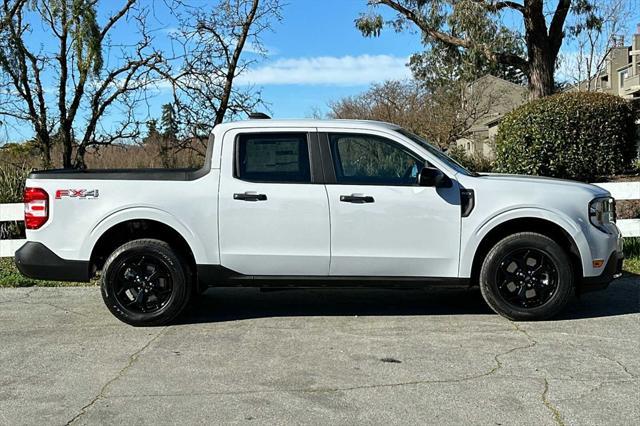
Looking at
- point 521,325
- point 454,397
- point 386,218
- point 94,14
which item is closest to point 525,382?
point 454,397

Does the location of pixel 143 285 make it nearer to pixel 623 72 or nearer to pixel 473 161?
pixel 473 161

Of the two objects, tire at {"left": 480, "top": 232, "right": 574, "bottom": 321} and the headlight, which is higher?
the headlight

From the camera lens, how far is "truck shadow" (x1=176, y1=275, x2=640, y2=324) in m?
6.77

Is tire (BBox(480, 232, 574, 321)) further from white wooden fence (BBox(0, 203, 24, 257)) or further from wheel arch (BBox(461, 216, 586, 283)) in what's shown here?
white wooden fence (BBox(0, 203, 24, 257))

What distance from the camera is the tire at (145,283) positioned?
6.31 metres

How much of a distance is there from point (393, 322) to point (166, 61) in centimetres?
786

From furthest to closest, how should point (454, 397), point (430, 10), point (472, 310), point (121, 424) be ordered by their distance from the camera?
point (430, 10) → point (472, 310) → point (454, 397) → point (121, 424)

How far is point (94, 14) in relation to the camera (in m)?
12.3

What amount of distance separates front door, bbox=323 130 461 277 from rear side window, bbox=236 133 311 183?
0.38 metres

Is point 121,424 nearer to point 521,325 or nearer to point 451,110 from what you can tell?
point 521,325

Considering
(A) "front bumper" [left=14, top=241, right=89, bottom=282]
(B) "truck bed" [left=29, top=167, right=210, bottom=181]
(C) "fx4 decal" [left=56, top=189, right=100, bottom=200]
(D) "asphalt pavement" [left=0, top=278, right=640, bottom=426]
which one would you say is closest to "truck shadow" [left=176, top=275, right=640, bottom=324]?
(D) "asphalt pavement" [left=0, top=278, right=640, bottom=426]

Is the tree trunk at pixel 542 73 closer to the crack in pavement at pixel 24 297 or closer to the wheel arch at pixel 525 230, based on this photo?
the wheel arch at pixel 525 230

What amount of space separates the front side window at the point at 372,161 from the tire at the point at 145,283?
5.88ft

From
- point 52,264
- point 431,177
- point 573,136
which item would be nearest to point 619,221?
point 573,136
